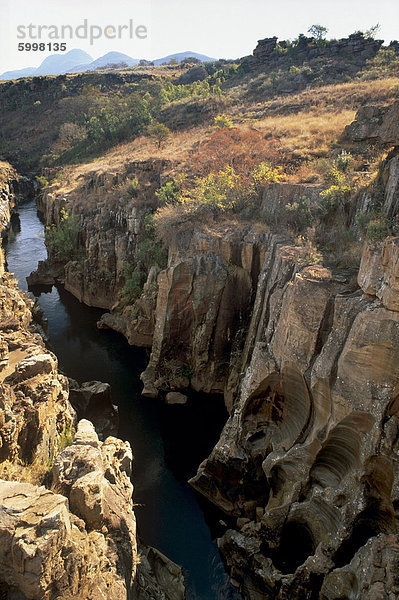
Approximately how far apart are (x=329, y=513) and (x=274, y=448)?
264 centimetres

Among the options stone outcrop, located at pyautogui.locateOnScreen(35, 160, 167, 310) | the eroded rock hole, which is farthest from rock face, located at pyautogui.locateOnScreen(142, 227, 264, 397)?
the eroded rock hole

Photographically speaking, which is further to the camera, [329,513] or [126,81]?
[126,81]

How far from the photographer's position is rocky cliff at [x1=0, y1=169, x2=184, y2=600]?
23.6ft

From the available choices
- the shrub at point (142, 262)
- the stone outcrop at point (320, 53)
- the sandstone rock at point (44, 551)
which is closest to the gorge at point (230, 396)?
the sandstone rock at point (44, 551)

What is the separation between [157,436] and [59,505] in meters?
11.3

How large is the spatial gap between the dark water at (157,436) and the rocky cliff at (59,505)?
5.38ft

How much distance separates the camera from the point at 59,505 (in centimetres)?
769

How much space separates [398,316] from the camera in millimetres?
10117

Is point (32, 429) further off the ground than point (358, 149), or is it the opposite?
point (358, 149)

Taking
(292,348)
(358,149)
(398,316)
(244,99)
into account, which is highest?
(244,99)

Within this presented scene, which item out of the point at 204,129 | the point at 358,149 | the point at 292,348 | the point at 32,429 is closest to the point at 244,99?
the point at 204,129

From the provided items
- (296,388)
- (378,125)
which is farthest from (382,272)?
(378,125)

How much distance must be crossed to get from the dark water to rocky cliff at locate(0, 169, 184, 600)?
64.5 inches

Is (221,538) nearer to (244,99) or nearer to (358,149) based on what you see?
(358,149)
